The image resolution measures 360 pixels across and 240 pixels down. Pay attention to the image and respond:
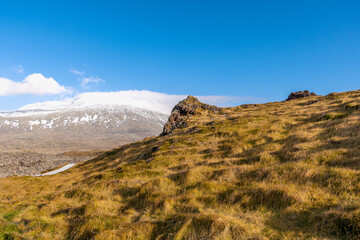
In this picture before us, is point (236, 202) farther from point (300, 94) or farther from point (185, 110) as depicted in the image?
point (300, 94)

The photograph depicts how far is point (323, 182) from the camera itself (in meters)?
8.30

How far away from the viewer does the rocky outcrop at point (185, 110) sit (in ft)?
129

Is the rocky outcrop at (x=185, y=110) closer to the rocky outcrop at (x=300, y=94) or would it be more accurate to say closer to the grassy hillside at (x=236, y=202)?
the grassy hillside at (x=236, y=202)

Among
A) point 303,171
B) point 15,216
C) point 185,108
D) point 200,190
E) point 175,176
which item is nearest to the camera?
point 303,171

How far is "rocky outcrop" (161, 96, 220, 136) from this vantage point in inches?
1549

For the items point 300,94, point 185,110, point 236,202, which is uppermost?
point 300,94

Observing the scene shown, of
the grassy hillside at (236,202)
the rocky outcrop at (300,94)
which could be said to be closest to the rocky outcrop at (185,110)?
the grassy hillside at (236,202)

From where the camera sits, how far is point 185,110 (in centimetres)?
4184

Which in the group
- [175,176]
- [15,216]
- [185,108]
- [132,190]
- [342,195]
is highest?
[185,108]

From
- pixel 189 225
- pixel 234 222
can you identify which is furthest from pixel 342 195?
pixel 189 225

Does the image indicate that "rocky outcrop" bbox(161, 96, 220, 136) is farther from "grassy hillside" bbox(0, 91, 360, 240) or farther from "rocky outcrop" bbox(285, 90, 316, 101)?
"rocky outcrop" bbox(285, 90, 316, 101)

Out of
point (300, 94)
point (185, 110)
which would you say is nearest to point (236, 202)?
point (185, 110)

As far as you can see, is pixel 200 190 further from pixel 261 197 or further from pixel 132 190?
pixel 132 190

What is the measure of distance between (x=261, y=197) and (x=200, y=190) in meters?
3.30
